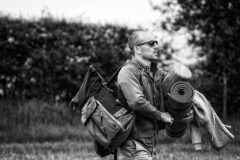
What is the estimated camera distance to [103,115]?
14.4 feet

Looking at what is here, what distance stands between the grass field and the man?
2359 mm

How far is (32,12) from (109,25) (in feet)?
6.44

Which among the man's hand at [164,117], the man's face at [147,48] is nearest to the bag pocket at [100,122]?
the man's hand at [164,117]

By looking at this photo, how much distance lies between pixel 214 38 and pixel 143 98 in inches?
229

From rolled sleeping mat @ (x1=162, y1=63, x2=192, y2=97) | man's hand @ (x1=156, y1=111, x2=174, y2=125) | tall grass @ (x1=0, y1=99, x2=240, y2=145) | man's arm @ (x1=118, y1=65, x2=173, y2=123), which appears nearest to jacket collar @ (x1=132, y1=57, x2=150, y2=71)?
man's arm @ (x1=118, y1=65, x2=173, y2=123)

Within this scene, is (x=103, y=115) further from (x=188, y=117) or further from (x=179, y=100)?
(x=188, y=117)

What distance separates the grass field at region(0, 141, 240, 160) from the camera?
6.92 meters

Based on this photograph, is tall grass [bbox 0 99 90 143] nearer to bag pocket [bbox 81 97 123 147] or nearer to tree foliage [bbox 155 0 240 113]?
tree foliage [bbox 155 0 240 113]

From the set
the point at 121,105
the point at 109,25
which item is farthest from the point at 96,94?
the point at 109,25

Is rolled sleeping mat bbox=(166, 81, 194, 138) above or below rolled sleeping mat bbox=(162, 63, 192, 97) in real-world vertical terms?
below

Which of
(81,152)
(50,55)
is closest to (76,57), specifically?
(50,55)

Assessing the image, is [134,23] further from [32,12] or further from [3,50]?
[3,50]

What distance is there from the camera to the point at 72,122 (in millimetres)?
10750

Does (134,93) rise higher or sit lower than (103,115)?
higher
